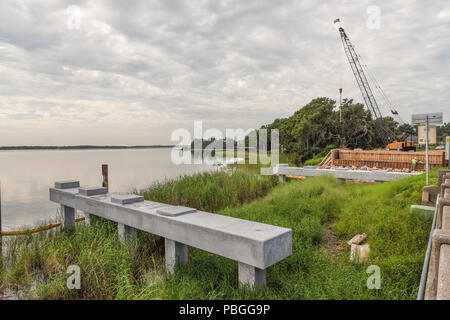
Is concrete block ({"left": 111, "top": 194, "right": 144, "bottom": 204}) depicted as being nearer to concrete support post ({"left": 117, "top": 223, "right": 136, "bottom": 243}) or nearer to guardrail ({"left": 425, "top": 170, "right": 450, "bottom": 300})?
concrete support post ({"left": 117, "top": 223, "right": 136, "bottom": 243})

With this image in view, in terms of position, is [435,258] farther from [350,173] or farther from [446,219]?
[350,173]

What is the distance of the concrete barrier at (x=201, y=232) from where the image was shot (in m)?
3.28

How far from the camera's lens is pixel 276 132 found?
1898 inches

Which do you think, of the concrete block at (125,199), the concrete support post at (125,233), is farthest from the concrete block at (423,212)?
the concrete support post at (125,233)

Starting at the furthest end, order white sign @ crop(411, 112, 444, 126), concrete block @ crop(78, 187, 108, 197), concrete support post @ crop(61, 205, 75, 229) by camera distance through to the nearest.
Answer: white sign @ crop(411, 112, 444, 126), concrete support post @ crop(61, 205, 75, 229), concrete block @ crop(78, 187, 108, 197)

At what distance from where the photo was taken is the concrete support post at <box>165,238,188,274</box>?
427cm

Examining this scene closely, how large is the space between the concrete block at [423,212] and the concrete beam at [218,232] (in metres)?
3.76

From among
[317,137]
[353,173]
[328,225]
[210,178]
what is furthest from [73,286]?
[317,137]

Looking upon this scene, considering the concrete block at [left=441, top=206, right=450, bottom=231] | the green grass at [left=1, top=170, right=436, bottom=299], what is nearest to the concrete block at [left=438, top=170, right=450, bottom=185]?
the green grass at [left=1, top=170, right=436, bottom=299]

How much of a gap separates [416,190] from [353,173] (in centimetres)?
450

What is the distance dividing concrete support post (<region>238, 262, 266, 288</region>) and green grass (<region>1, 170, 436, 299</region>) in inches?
4.5

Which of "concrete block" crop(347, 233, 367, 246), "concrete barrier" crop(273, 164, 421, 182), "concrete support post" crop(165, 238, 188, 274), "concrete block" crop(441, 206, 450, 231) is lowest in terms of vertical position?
"concrete block" crop(347, 233, 367, 246)

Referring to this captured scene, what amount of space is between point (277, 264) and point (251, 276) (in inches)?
42.9
